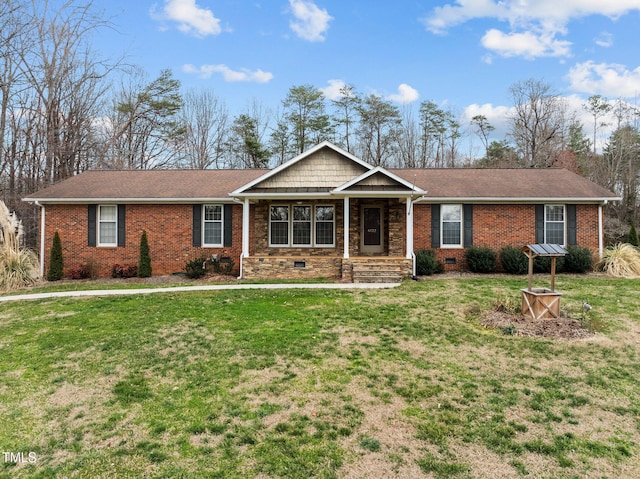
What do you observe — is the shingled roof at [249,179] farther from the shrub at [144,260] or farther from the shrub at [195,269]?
the shrub at [195,269]

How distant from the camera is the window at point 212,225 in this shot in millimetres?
14344

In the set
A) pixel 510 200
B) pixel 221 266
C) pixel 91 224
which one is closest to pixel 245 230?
pixel 221 266

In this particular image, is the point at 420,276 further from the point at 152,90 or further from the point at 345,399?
Result: the point at 152,90

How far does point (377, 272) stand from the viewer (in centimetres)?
1216

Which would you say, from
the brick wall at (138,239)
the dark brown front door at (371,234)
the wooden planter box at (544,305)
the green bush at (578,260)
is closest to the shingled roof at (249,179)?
the brick wall at (138,239)

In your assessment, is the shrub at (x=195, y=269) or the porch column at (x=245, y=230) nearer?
the porch column at (x=245, y=230)

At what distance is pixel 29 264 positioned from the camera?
12.7 metres

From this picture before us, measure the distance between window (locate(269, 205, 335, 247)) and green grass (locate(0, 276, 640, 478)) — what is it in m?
7.22

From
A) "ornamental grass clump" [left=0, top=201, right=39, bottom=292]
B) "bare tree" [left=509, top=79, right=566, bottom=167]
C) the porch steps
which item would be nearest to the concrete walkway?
the porch steps

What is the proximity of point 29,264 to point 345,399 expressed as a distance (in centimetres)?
1351

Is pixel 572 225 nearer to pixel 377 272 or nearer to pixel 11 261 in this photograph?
pixel 377 272

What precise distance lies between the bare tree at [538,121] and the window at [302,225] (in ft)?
67.7

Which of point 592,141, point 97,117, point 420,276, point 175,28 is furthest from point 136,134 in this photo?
point 592,141

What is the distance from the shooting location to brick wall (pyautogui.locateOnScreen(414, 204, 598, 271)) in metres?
13.8
